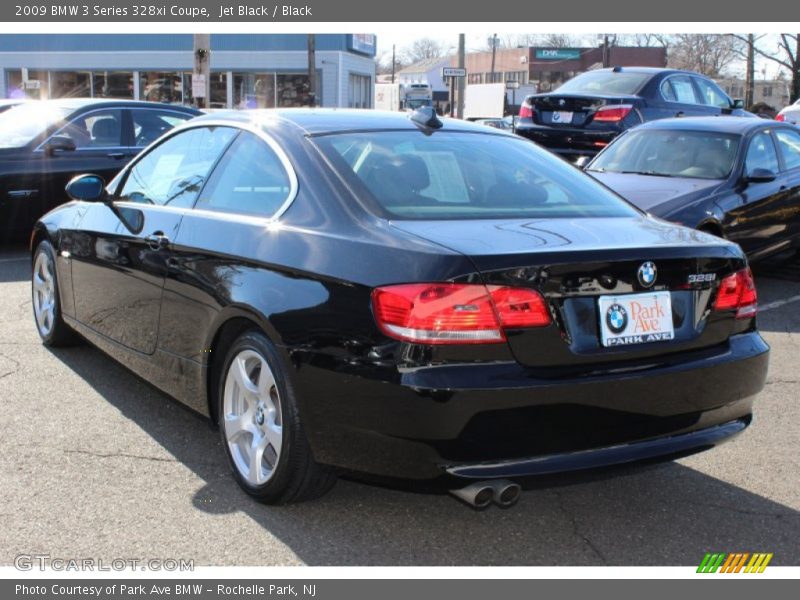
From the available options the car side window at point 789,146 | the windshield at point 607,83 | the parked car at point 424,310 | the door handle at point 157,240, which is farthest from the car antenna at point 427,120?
the windshield at point 607,83

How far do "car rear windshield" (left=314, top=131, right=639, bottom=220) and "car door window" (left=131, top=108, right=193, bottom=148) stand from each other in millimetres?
6559

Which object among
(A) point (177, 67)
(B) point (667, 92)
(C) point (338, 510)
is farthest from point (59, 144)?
(A) point (177, 67)

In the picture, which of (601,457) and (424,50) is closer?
(601,457)

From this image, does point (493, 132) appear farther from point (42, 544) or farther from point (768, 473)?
point (42, 544)

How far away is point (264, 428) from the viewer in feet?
11.6

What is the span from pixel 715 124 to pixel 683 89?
446cm

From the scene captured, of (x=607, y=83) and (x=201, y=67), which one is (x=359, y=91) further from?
(x=607, y=83)

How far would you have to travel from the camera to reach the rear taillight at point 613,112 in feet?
38.2

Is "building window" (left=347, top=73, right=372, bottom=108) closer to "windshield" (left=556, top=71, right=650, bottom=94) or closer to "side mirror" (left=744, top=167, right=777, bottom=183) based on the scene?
"windshield" (left=556, top=71, right=650, bottom=94)

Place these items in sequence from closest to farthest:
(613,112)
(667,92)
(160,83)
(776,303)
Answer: (776,303), (613,112), (667,92), (160,83)

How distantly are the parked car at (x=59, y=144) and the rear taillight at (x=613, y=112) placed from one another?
202 inches

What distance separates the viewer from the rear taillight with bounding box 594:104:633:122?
11.6 meters

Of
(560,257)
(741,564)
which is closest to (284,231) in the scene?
(560,257)

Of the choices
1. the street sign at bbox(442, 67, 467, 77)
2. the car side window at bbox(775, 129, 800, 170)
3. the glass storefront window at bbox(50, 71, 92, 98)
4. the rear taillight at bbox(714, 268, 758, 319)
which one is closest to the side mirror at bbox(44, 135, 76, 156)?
the car side window at bbox(775, 129, 800, 170)
